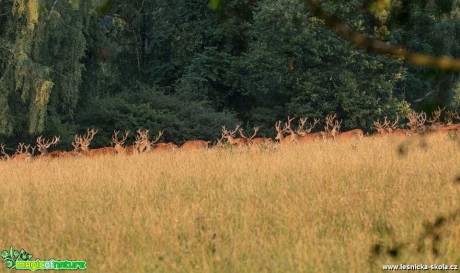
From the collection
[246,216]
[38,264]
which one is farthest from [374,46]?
[246,216]

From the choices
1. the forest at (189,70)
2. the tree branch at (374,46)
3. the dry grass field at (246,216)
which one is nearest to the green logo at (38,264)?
the dry grass field at (246,216)

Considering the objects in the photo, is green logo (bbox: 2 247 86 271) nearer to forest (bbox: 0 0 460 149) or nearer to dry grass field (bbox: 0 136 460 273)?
dry grass field (bbox: 0 136 460 273)

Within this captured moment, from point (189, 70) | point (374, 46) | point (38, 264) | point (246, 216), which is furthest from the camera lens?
point (189, 70)

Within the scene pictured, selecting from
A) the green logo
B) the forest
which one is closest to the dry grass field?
Answer: the green logo

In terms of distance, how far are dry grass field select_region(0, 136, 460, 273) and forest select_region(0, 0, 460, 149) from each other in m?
12.8

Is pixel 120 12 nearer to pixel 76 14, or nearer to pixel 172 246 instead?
pixel 76 14

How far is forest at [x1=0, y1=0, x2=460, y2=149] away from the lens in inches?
952

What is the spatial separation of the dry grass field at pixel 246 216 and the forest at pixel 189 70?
12765 mm

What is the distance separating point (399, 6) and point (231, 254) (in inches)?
167

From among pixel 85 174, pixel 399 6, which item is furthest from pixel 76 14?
pixel 399 6

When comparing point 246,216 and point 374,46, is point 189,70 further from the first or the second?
point 374,46

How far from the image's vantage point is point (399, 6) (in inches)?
89.9

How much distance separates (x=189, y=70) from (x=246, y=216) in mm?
27688

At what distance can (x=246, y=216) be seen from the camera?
759cm
